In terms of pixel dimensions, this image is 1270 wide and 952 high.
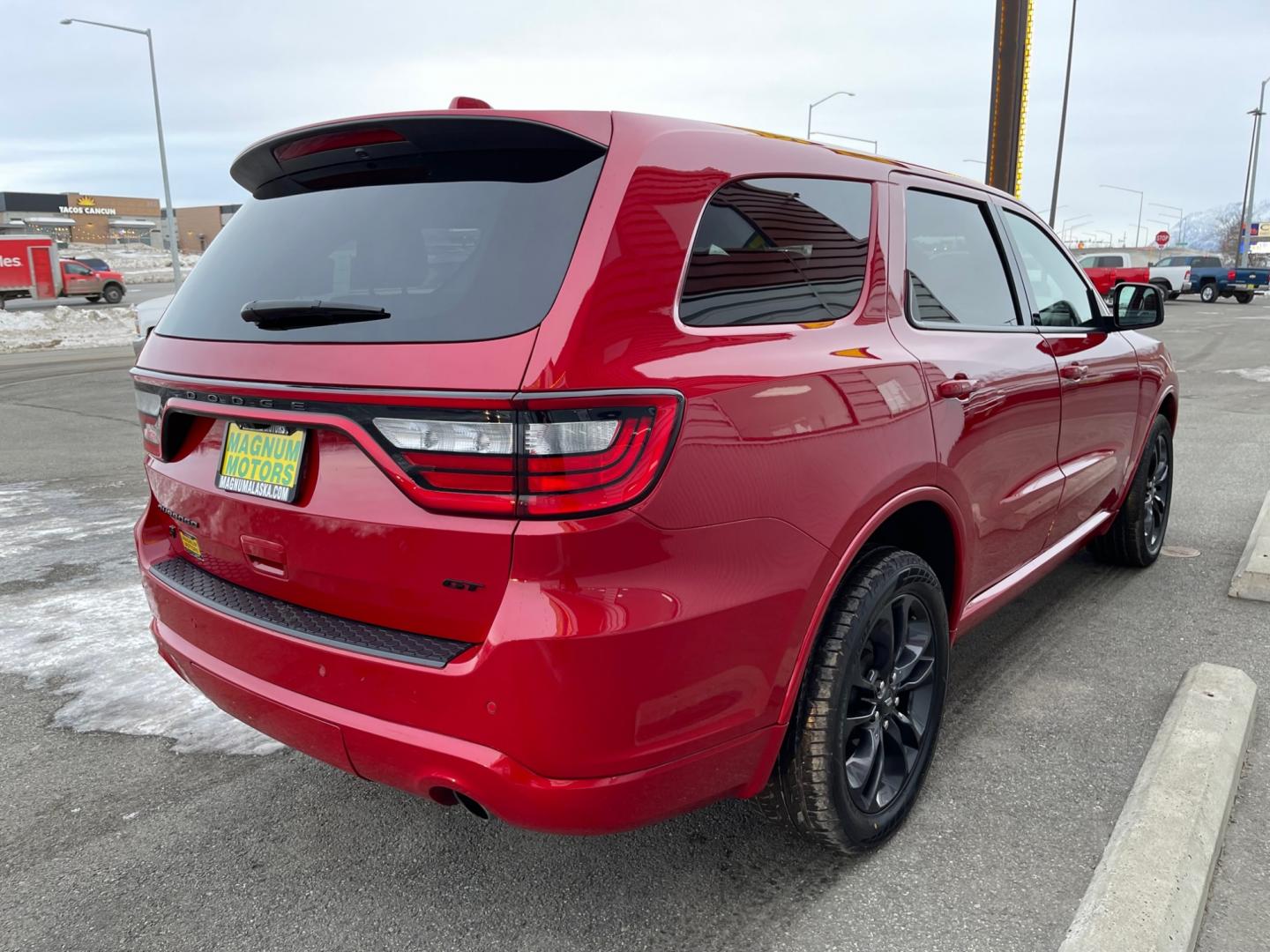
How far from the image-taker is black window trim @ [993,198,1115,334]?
3402mm

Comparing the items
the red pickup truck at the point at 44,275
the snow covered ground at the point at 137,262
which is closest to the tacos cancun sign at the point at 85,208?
the snow covered ground at the point at 137,262

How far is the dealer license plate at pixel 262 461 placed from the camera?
1.96 m

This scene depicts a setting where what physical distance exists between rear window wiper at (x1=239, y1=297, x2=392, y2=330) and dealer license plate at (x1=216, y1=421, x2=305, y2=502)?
23 centimetres

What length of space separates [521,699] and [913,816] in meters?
1.44

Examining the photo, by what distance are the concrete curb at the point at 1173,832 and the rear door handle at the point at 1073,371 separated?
111cm

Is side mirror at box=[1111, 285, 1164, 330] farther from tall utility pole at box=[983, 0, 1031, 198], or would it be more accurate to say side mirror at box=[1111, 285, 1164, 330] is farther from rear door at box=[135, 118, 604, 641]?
tall utility pole at box=[983, 0, 1031, 198]

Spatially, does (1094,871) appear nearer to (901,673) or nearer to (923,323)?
(901,673)

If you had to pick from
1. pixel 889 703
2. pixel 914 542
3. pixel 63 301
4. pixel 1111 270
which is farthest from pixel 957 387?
pixel 63 301

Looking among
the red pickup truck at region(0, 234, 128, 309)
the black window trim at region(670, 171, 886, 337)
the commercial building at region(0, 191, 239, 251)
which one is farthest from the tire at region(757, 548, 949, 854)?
the commercial building at region(0, 191, 239, 251)

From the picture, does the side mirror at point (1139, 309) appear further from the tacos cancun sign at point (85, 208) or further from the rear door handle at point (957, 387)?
the tacos cancun sign at point (85, 208)

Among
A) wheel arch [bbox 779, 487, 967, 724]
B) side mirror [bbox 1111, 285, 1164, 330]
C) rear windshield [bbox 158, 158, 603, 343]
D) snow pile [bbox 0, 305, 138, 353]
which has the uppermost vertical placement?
rear windshield [bbox 158, 158, 603, 343]

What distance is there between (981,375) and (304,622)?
1.95 m

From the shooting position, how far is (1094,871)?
2.30m

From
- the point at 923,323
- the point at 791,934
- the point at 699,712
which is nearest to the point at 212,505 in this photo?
the point at 699,712
